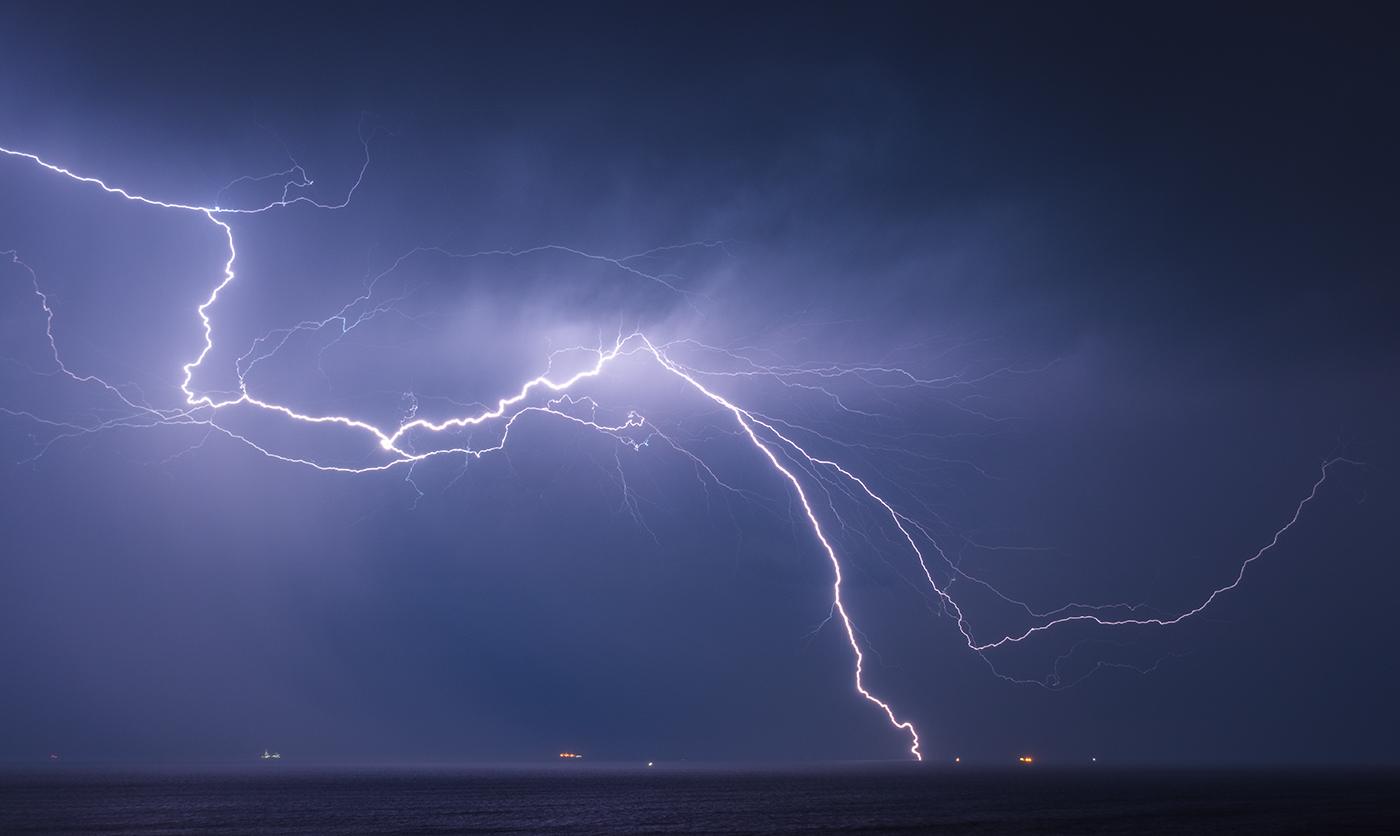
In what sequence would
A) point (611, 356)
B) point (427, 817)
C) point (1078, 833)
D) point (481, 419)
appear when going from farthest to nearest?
point (481, 419) → point (611, 356) → point (427, 817) → point (1078, 833)

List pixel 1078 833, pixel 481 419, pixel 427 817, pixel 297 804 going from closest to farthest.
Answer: pixel 1078 833 → pixel 427 817 → pixel 297 804 → pixel 481 419

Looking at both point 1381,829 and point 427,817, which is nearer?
point 1381,829

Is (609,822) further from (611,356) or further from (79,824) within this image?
(611,356)

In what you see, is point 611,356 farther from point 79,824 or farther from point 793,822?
point 79,824

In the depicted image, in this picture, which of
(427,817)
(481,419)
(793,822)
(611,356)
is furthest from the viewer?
(481,419)

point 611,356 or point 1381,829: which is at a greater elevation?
point 611,356

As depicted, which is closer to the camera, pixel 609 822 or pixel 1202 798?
pixel 609 822

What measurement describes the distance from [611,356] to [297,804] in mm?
23431

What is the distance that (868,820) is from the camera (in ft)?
92.7

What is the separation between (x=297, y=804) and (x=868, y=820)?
2352cm

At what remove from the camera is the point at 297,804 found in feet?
113

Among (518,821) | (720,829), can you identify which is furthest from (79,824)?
(720,829)

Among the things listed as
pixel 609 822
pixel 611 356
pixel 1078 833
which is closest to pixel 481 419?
pixel 611 356

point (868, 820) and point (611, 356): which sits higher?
point (611, 356)
